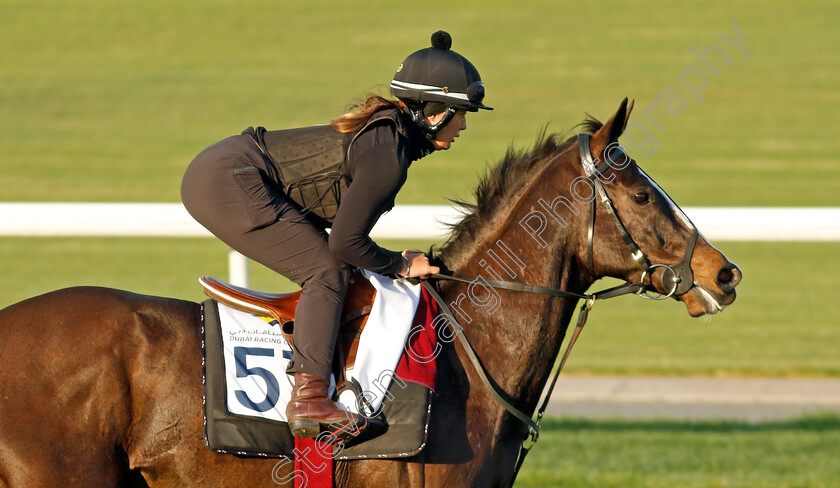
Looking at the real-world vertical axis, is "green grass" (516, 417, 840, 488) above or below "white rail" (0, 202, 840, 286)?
below

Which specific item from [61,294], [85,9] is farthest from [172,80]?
[61,294]

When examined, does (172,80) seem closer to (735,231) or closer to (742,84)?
(742,84)

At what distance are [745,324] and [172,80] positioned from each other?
16095mm

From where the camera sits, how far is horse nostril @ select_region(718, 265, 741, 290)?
344 cm

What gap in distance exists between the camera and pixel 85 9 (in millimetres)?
27109

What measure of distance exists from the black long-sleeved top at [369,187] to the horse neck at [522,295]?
44cm

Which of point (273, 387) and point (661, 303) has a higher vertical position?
point (273, 387)

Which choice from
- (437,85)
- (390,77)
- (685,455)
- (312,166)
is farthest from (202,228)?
(390,77)

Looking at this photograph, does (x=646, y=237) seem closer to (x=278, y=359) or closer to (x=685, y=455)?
(x=278, y=359)

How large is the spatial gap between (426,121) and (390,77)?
57.0 ft

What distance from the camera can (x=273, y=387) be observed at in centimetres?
324

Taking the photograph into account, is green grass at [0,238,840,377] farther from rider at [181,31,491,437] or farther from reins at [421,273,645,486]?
rider at [181,31,491,437]

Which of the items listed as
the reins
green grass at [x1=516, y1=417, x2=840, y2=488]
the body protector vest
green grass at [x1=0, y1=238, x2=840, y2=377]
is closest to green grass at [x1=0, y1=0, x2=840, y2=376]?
green grass at [x1=0, y1=238, x2=840, y2=377]

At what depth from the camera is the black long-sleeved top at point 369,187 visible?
3188 mm
